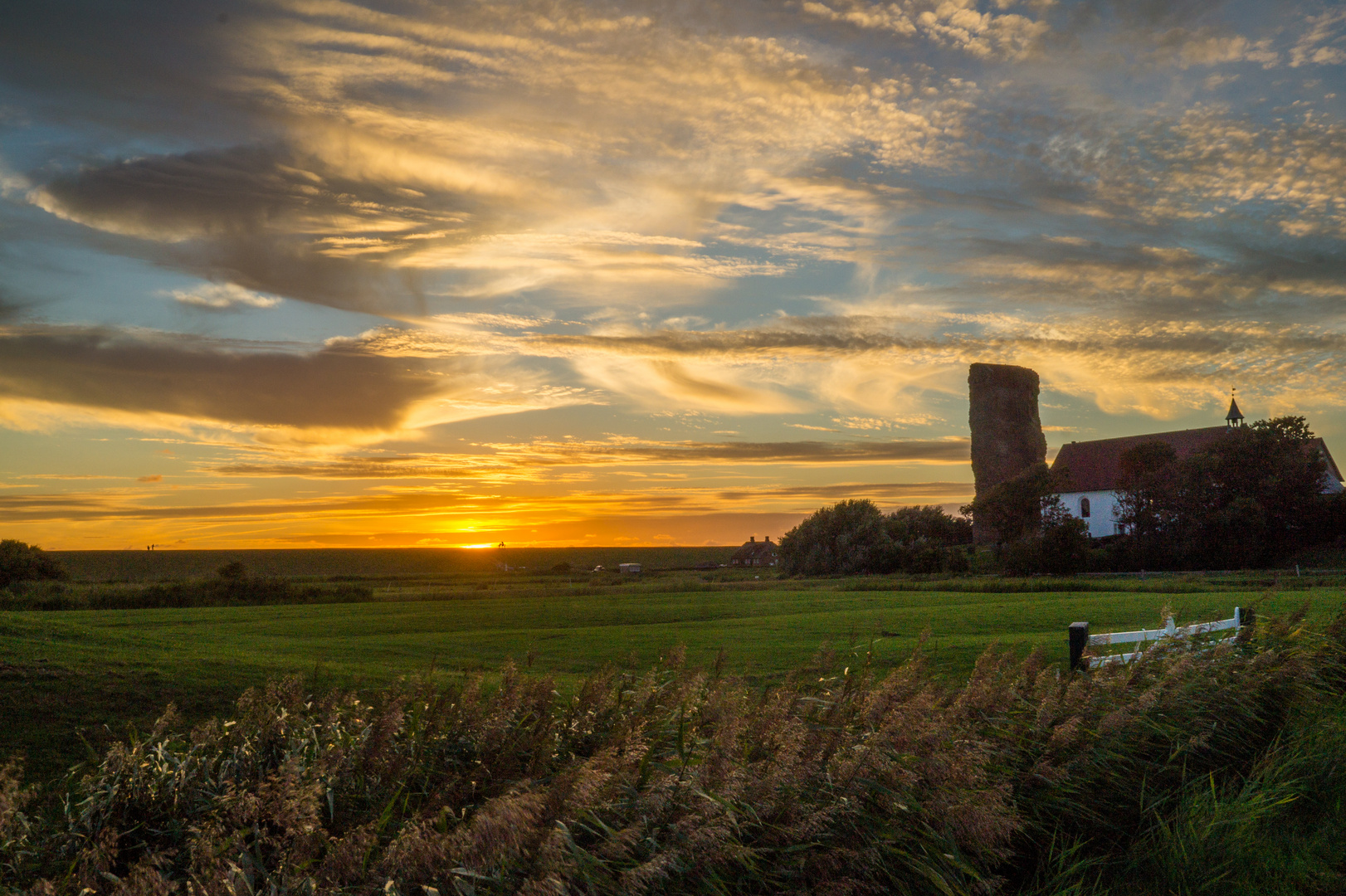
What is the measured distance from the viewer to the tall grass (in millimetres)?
3422

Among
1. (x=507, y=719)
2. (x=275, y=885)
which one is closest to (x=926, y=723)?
(x=507, y=719)

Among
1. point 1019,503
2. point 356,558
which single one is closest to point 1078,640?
point 1019,503

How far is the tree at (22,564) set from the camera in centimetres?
4019

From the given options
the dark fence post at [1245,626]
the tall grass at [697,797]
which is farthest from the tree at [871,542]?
the tall grass at [697,797]

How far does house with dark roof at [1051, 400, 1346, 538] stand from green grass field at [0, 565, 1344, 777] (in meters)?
35.6

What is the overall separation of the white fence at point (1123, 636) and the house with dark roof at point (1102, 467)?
2196 inches

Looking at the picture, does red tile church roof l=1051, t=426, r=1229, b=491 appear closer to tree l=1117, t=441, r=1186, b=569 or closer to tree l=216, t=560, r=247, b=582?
tree l=1117, t=441, r=1186, b=569

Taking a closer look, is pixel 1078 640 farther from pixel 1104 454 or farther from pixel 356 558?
pixel 356 558

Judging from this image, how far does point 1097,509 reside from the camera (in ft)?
213

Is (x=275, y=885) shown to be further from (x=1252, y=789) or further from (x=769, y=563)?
(x=769, y=563)

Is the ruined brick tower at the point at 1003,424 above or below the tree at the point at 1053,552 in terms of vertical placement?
above

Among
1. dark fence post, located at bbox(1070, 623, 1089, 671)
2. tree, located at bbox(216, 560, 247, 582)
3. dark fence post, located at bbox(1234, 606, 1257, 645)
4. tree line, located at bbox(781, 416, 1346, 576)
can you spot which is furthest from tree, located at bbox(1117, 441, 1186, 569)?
tree, located at bbox(216, 560, 247, 582)

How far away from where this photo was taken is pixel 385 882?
3.22 metres

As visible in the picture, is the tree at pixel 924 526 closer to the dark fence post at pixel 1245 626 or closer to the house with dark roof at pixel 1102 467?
the house with dark roof at pixel 1102 467
